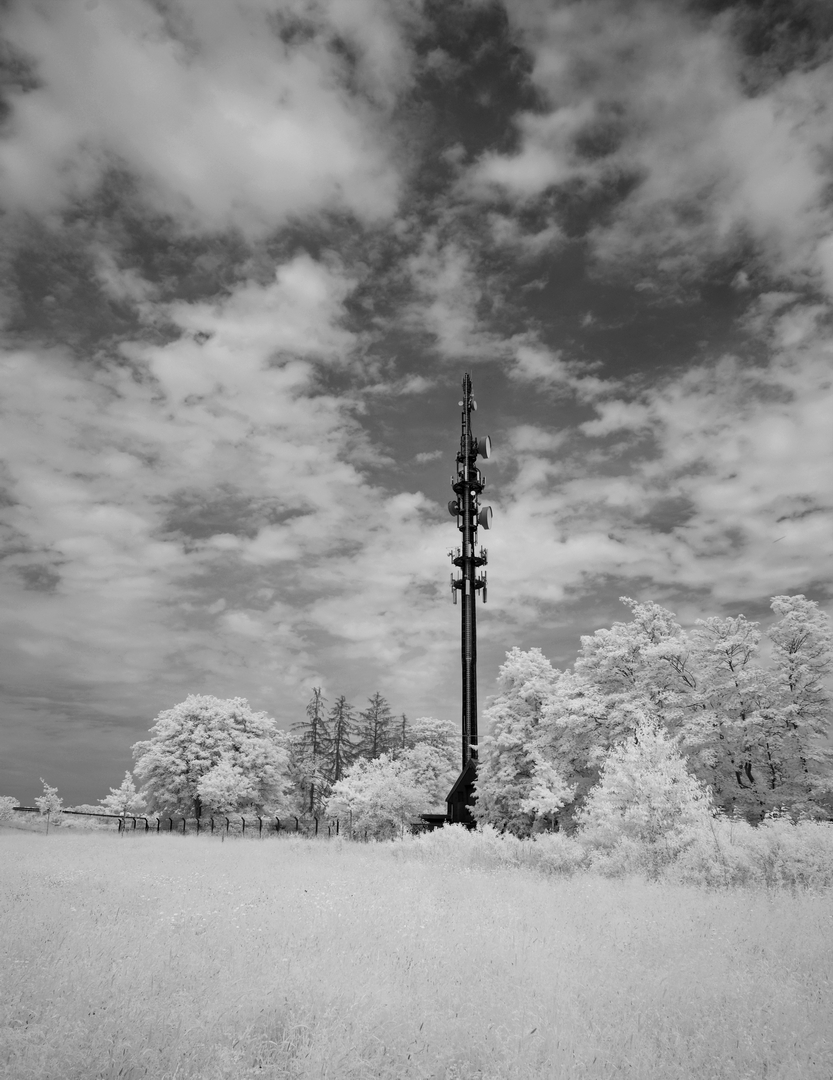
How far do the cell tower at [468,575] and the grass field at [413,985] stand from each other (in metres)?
31.5

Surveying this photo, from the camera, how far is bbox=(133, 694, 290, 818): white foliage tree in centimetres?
4916

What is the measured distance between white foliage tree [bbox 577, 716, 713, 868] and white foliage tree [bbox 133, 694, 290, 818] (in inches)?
1336

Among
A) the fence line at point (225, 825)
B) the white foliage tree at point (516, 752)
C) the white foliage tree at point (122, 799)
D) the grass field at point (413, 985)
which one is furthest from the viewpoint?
the white foliage tree at point (122, 799)

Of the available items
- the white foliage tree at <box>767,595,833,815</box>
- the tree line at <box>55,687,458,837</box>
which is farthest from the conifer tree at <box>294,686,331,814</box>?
the white foliage tree at <box>767,595,833,815</box>

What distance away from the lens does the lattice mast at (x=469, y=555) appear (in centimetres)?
5006

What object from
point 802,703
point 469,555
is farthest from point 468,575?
point 802,703

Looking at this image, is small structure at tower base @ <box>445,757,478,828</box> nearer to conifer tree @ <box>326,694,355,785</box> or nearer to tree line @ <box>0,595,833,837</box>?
tree line @ <box>0,595,833,837</box>

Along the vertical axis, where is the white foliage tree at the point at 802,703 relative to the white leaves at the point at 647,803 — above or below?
above

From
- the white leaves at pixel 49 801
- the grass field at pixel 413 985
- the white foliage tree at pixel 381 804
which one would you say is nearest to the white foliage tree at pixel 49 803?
the white leaves at pixel 49 801

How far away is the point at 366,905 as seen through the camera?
42.9 ft

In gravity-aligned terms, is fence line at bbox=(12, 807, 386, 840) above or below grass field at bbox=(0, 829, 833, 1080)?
above

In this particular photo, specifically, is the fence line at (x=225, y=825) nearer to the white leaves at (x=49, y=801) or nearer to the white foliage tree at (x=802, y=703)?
the white leaves at (x=49, y=801)

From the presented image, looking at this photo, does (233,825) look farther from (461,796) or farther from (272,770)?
(461,796)

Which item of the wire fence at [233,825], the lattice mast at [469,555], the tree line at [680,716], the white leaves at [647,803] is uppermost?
the lattice mast at [469,555]
